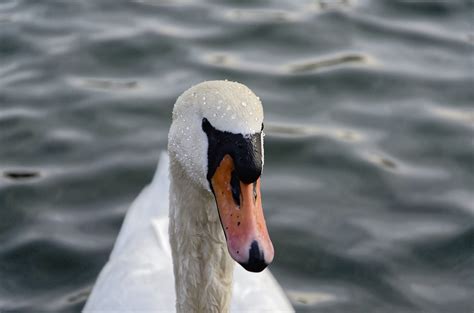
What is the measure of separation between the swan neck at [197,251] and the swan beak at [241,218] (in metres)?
0.42

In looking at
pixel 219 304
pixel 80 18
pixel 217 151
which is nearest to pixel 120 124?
pixel 80 18

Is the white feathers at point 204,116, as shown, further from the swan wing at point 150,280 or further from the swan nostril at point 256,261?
the swan wing at point 150,280

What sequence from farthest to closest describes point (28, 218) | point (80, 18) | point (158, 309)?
point (80, 18) < point (28, 218) < point (158, 309)

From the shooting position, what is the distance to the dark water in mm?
6914

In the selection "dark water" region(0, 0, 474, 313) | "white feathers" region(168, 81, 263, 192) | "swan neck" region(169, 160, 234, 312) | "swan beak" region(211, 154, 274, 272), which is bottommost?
"dark water" region(0, 0, 474, 313)

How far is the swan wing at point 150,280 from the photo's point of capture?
18.0ft

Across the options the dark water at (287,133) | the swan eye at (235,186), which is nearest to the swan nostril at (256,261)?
the swan eye at (235,186)

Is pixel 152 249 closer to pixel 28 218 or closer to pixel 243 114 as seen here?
pixel 28 218

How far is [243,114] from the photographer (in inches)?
159

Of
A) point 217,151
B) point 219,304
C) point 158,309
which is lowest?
point 158,309

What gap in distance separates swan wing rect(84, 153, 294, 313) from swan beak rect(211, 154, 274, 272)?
1.40m

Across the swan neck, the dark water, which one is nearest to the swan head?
the swan neck

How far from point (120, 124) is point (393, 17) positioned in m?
3.59

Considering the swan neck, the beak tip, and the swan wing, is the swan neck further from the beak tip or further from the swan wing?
the beak tip
